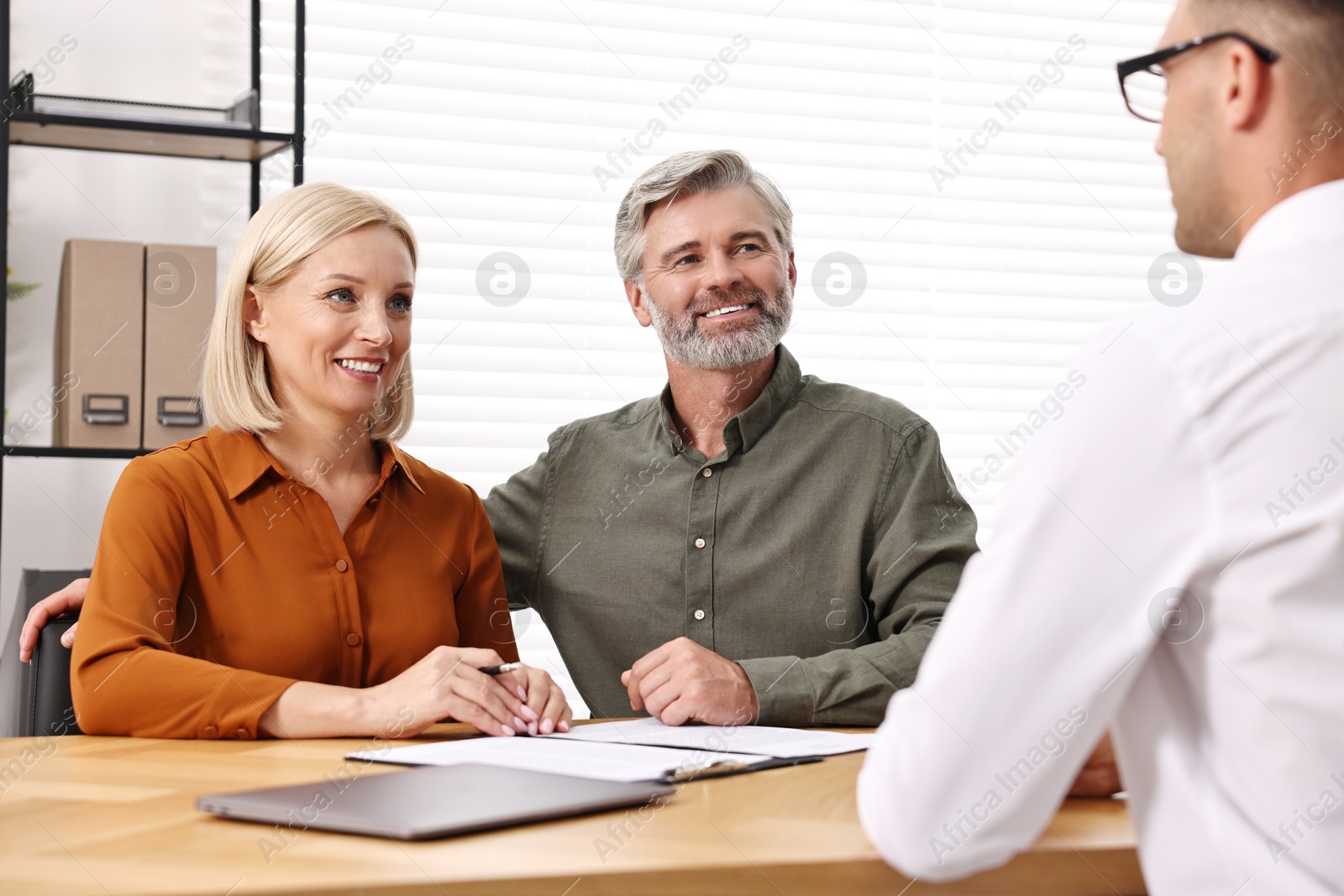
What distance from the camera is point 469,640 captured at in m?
1.83

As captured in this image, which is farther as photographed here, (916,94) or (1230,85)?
(916,94)

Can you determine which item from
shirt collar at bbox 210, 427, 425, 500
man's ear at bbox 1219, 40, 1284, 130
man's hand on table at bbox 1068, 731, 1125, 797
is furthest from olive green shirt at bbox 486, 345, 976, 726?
man's ear at bbox 1219, 40, 1284, 130

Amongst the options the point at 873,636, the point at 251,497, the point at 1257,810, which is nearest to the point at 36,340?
the point at 251,497

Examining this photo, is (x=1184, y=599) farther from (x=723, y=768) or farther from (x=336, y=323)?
(x=336, y=323)

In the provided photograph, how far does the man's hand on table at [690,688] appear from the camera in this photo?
1.44 meters

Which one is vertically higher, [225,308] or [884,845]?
[225,308]

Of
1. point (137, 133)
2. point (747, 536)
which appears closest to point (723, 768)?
point (747, 536)

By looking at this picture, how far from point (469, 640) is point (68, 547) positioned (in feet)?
4.06

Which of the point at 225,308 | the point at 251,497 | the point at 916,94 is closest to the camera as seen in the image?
the point at 251,497

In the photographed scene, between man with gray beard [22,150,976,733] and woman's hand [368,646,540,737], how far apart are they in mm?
482

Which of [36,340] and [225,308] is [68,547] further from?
[225,308]

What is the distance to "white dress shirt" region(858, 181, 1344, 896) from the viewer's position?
26.4 inches

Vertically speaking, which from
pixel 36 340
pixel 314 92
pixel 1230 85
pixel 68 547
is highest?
pixel 314 92

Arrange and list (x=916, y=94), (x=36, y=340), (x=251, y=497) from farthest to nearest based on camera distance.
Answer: (x=916, y=94) < (x=36, y=340) < (x=251, y=497)
